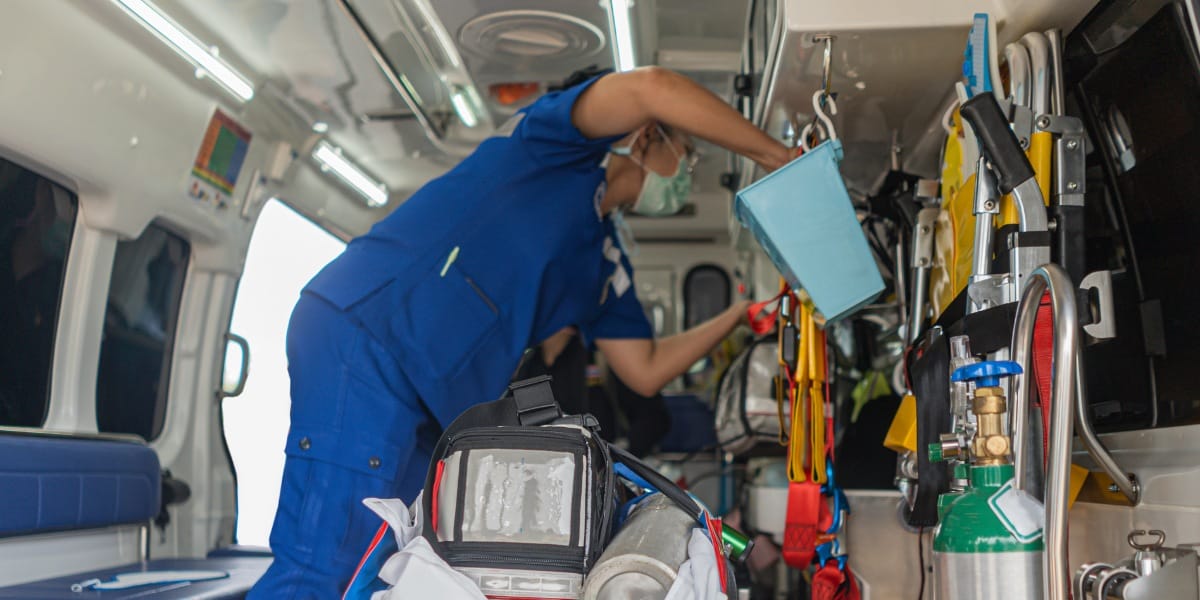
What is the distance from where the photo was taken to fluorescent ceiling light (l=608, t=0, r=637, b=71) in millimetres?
3059

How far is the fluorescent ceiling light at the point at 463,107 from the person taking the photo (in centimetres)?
411

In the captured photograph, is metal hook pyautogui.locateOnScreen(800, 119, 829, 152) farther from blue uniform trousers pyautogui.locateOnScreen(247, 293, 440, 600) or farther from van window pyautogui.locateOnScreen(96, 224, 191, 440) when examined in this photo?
van window pyautogui.locateOnScreen(96, 224, 191, 440)

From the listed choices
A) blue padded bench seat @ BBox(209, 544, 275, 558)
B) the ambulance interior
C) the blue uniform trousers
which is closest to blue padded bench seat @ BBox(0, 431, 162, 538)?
the ambulance interior

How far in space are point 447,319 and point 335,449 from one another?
442mm

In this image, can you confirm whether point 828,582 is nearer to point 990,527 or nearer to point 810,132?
point 810,132

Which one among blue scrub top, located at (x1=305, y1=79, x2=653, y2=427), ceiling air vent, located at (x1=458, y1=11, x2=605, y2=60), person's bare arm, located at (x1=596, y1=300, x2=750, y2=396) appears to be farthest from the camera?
ceiling air vent, located at (x1=458, y1=11, x2=605, y2=60)

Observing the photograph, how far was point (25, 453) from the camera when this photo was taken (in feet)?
8.76

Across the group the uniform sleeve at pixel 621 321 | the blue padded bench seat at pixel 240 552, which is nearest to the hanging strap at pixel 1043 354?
the uniform sleeve at pixel 621 321

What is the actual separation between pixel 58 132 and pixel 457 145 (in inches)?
87.6

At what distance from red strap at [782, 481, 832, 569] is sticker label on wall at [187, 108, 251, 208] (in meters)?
2.60

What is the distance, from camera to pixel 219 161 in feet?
12.3

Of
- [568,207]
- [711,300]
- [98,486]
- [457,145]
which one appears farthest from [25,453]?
[711,300]

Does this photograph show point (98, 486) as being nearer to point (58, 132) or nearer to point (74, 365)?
point (74, 365)

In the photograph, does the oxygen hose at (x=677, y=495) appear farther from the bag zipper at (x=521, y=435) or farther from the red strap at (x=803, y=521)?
the red strap at (x=803, y=521)
